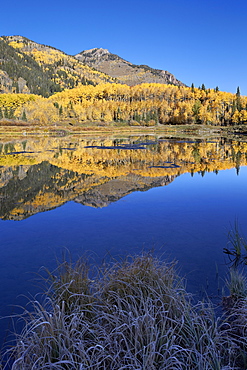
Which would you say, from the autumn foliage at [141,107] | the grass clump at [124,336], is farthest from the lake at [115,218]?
the autumn foliage at [141,107]

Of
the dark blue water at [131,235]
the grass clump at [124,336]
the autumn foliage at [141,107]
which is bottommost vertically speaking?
the dark blue water at [131,235]

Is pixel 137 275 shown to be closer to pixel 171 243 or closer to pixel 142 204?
pixel 171 243

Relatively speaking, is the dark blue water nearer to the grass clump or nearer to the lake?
the lake

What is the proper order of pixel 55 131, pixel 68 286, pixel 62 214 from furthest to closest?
1. pixel 55 131
2. pixel 62 214
3. pixel 68 286

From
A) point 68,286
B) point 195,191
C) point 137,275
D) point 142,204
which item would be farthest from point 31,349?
point 195,191

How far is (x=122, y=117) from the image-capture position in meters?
108

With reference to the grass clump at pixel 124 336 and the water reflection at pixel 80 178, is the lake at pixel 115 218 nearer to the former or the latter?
the water reflection at pixel 80 178

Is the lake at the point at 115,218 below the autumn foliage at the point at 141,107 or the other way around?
below

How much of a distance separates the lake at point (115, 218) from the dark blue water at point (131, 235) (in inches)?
0.8

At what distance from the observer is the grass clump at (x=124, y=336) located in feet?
10.2

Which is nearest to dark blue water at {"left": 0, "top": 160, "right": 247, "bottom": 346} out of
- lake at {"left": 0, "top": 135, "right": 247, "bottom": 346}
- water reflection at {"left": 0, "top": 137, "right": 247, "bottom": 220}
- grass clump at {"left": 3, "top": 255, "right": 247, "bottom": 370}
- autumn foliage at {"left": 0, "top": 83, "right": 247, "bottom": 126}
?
lake at {"left": 0, "top": 135, "right": 247, "bottom": 346}

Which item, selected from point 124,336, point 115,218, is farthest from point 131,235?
point 124,336

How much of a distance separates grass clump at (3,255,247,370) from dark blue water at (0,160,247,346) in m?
1.14

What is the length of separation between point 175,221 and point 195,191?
199 inches
